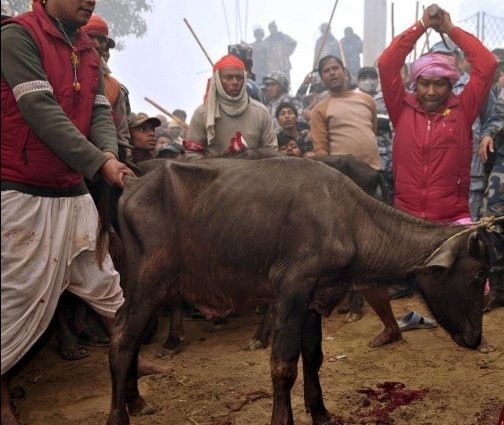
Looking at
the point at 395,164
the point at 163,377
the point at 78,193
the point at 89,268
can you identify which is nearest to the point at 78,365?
the point at 163,377

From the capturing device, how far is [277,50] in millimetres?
21359

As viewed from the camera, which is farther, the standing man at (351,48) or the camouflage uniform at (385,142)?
the standing man at (351,48)

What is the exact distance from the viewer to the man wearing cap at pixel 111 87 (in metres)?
5.26

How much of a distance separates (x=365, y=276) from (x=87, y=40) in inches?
91.8

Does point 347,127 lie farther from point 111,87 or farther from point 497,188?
point 111,87

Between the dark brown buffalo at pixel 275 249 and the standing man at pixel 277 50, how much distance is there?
18.5 m

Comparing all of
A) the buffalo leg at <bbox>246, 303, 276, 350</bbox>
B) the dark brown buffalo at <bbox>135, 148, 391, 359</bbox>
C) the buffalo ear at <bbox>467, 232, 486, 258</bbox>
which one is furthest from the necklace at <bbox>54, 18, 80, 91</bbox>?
the buffalo leg at <bbox>246, 303, 276, 350</bbox>

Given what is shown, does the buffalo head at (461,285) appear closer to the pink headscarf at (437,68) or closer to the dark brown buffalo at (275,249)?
the dark brown buffalo at (275,249)

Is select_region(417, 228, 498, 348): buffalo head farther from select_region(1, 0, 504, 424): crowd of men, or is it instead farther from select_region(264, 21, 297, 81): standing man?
select_region(264, 21, 297, 81): standing man

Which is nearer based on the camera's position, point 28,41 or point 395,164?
point 28,41

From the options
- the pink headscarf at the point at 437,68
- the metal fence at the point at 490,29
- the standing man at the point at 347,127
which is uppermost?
the metal fence at the point at 490,29

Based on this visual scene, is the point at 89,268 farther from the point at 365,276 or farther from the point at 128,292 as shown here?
the point at 365,276

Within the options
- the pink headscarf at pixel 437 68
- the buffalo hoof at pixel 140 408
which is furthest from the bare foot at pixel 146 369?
the pink headscarf at pixel 437 68

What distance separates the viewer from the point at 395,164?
523 cm
